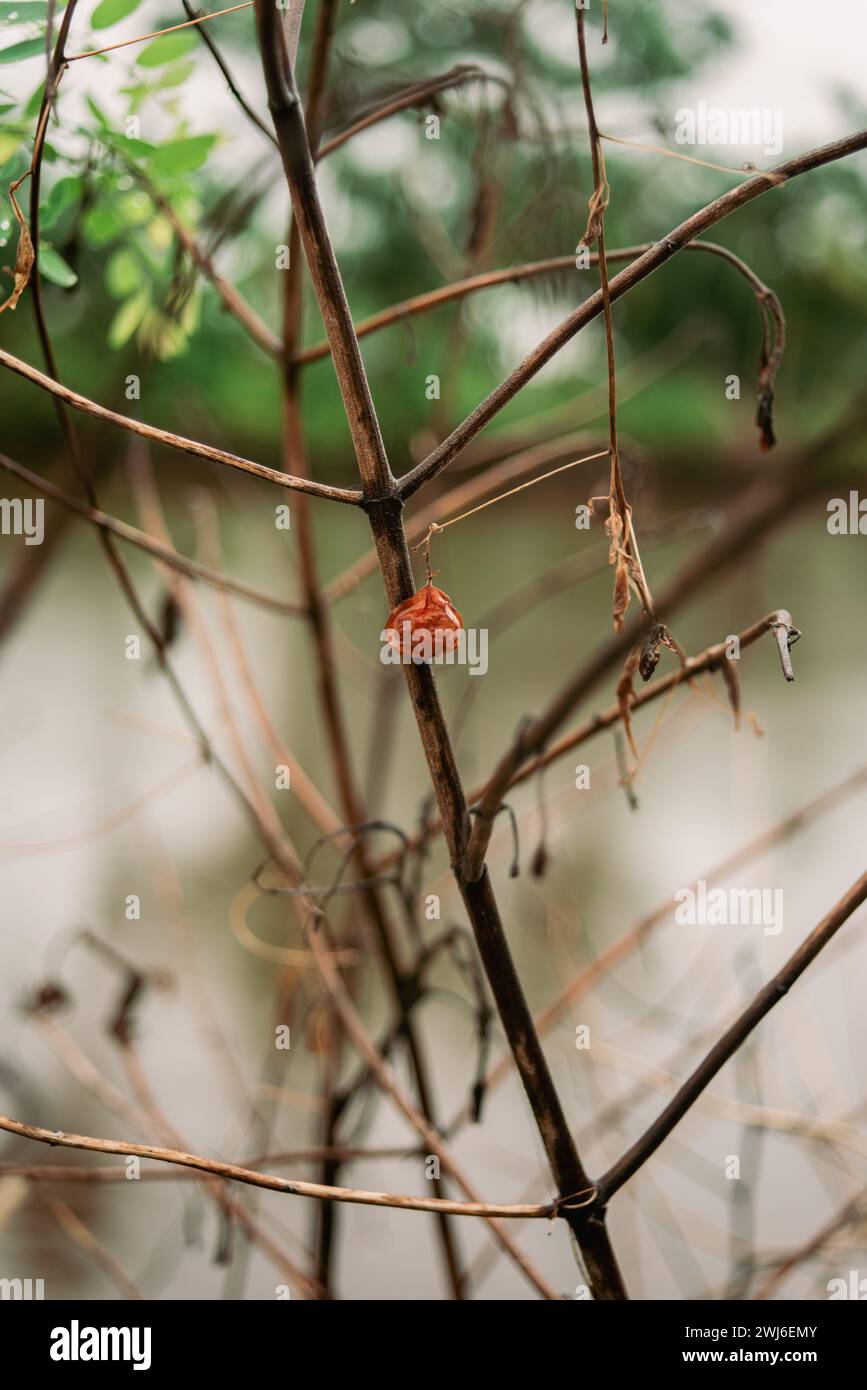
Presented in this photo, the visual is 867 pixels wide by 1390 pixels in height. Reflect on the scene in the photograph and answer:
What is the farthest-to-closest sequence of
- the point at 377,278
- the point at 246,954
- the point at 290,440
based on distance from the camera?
the point at 377,278
the point at 246,954
the point at 290,440

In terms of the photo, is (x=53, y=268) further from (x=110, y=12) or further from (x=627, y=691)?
(x=627, y=691)

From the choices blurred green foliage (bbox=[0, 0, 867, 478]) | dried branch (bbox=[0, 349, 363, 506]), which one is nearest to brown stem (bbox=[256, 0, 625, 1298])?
dried branch (bbox=[0, 349, 363, 506])

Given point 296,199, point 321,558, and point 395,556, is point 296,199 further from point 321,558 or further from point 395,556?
point 321,558

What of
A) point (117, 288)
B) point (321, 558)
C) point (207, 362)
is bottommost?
point (117, 288)

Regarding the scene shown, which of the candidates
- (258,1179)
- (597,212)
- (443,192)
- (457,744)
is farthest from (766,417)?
(443,192)

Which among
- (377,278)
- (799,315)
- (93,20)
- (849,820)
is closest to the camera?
(93,20)

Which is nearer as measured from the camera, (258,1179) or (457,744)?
(258,1179)

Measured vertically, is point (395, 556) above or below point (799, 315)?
below

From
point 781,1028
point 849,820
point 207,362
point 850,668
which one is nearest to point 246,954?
point 781,1028

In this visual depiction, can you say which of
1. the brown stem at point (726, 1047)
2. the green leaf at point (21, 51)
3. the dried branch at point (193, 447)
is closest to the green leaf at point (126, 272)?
the green leaf at point (21, 51)
